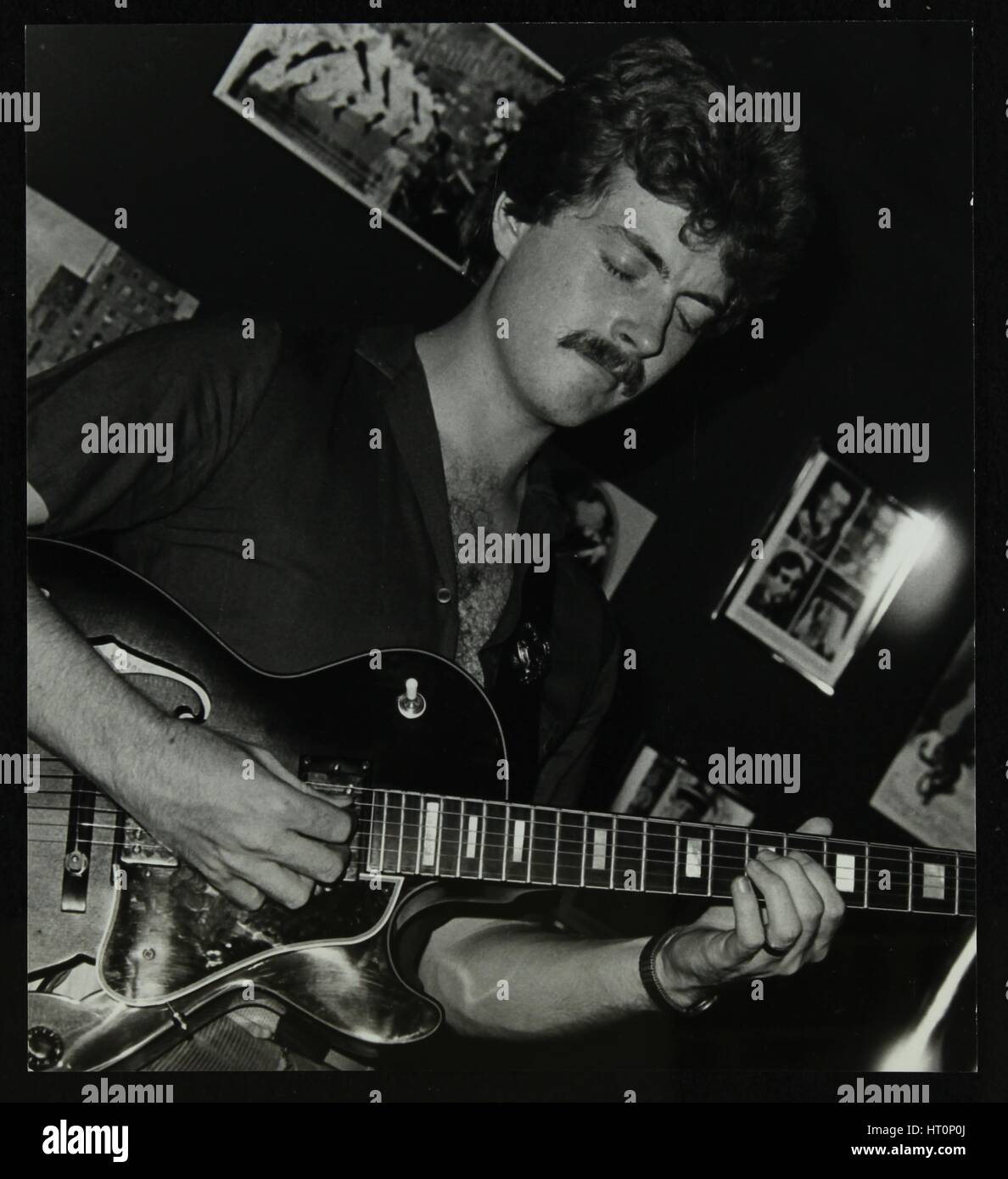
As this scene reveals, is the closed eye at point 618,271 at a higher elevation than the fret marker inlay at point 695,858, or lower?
higher

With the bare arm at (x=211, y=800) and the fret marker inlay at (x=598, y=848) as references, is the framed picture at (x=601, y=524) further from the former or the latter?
the bare arm at (x=211, y=800)

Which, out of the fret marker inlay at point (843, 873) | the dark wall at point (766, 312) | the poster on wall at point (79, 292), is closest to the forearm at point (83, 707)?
the poster on wall at point (79, 292)

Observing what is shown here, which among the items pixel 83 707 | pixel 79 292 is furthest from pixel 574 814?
pixel 79 292

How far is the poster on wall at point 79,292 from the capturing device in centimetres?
110

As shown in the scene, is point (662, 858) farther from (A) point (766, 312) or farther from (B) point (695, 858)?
(A) point (766, 312)

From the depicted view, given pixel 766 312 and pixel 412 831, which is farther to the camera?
pixel 766 312

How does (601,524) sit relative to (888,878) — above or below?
above

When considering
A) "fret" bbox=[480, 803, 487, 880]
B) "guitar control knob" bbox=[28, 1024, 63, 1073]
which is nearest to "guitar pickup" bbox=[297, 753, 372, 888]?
"fret" bbox=[480, 803, 487, 880]

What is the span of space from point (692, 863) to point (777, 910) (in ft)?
0.29

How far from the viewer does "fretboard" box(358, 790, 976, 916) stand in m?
1.07

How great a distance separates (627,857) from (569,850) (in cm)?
6

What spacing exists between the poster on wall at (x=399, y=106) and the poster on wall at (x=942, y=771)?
65 centimetres

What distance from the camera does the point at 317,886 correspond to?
1052 mm

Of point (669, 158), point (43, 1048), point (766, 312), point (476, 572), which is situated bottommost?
point (43, 1048)
